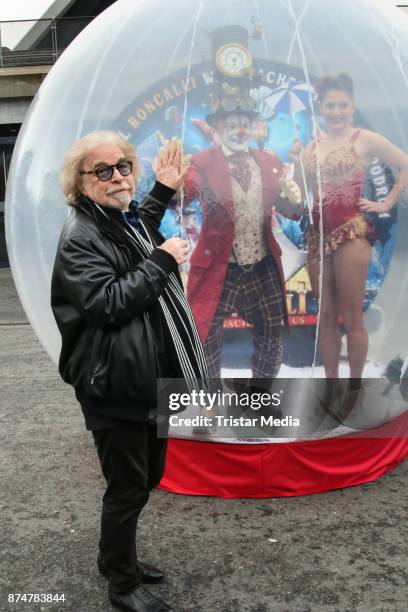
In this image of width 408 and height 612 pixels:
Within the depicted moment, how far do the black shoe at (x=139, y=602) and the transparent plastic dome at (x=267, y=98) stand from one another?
88cm

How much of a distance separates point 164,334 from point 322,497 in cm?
139

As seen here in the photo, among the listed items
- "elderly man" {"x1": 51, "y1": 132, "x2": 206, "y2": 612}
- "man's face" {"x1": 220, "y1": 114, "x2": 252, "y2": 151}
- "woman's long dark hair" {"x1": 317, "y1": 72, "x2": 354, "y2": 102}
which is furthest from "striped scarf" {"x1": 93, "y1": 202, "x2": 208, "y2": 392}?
"woman's long dark hair" {"x1": 317, "y1": 72, "x2": 354, "y2": 102}

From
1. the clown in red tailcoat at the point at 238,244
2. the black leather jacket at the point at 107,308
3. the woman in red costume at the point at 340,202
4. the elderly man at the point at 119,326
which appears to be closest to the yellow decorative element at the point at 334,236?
the woman in red costume at the point at 340,202

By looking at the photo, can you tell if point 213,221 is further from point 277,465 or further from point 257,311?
point 277,465

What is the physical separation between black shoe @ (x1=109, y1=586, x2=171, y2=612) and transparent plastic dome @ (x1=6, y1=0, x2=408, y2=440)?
2.87 ft

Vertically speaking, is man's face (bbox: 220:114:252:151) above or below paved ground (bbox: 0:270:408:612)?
above

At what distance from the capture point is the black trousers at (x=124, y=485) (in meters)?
1.88

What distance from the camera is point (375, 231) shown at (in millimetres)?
2355

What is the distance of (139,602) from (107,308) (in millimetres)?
1052

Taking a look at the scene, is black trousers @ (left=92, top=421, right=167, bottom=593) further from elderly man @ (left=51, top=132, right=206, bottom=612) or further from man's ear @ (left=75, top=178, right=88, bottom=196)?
man's ear @ (left=75, top=178, right=88, bottom=196)

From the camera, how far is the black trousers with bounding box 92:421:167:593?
1.88 m

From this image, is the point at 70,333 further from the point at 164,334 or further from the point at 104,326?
the point at 164,334

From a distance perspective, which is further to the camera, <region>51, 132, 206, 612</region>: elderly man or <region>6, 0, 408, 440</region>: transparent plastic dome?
<region>6, 0, 408, 440</region>: transparent plastic dome

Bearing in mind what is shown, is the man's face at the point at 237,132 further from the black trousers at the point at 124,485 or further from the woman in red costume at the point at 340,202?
the black trousers at the point at 124,485
